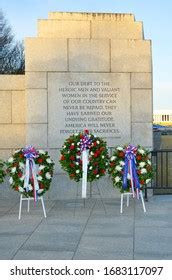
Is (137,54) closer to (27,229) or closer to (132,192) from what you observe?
(132,192)

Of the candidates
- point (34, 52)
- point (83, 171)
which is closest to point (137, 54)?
point (34, 52)

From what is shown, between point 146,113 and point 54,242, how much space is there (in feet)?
18.2

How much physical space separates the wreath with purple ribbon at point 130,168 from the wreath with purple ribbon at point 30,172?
138 centimetres

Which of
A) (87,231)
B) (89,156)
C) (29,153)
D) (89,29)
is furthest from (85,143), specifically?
(89,29)

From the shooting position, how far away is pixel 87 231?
7879mm

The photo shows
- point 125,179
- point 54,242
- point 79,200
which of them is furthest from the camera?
point 79,200

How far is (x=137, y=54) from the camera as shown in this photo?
11695 millimetres

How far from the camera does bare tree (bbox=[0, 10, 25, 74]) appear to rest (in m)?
44.2

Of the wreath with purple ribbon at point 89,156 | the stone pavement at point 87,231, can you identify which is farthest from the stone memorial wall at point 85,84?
the stone pavement at point 87,231

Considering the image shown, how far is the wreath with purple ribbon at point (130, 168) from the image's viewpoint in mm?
9492

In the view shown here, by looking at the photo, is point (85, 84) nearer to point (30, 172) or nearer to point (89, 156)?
point (89, 156)

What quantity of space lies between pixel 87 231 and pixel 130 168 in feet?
6.76

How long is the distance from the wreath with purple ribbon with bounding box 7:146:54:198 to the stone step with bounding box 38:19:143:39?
3.77 meters

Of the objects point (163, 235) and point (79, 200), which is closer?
point (163, 235)
